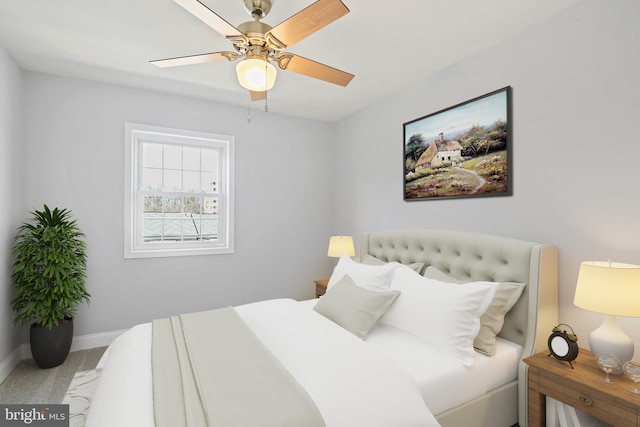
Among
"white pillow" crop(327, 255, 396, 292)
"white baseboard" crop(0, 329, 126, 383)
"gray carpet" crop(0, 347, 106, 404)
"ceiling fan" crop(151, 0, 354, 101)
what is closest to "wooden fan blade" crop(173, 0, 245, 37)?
"ceiling fan" crop(151, 0, 354, 101)

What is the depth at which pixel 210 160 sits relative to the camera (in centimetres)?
375

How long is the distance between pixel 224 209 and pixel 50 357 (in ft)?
6.64

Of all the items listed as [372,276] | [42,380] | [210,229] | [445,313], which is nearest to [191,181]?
[210,229]

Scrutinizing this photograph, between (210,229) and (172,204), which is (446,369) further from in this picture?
(172,204)

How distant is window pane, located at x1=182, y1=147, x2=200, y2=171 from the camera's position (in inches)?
143

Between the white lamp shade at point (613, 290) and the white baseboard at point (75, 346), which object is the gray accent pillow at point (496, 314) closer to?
the white lamp shade at point (613, 290)

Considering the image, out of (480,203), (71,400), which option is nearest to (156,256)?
(71,400)

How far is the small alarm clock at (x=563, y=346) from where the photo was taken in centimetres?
166

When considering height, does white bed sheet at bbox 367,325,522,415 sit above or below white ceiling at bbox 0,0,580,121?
below

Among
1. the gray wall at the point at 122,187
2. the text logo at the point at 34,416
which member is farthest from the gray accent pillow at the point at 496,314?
the gray wall at the point at 122,187

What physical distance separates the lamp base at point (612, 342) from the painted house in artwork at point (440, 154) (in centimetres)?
145

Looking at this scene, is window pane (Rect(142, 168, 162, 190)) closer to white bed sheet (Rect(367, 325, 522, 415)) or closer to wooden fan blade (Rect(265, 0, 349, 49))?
wooden fan blade (Rect(265, 0, 349, 49))

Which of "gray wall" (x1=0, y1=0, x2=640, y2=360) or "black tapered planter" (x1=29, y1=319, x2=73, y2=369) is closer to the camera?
"gray wall" (x1=0, y1=0, x2=640, y2=360)

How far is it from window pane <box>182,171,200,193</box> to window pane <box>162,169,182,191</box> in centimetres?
4
